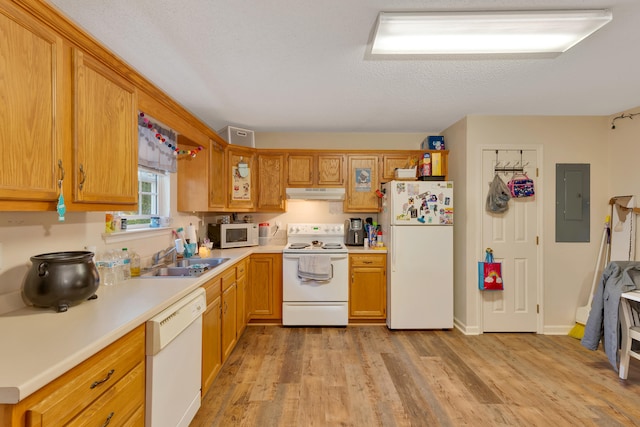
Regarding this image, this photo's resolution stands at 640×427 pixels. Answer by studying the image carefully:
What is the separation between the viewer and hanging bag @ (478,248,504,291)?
306 centimetres

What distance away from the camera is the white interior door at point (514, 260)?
314 cm

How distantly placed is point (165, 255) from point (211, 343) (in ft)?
3.13

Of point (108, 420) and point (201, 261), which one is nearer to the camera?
point (108, 420)

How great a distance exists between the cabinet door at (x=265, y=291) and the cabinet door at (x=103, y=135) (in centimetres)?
180

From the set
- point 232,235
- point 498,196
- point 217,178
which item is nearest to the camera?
point 498,196

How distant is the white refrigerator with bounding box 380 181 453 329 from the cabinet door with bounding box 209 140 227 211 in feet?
6.46

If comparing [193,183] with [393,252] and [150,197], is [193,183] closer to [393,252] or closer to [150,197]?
[150,197]

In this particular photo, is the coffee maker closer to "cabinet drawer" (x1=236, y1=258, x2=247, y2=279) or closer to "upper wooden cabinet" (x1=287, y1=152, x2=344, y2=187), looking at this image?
"upper wooden cabinet" (x1=287, y1=152, x2=344, y2=187)

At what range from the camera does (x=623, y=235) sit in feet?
9.49

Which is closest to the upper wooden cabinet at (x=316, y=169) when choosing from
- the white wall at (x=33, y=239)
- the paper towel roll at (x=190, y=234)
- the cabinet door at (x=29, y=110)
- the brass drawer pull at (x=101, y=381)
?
the paper towel roll at (x=190, y=234)

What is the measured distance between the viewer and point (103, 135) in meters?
1.47

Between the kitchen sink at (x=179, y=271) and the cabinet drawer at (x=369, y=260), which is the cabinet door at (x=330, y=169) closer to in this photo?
the cabinet drawer at (x=369, y=260)

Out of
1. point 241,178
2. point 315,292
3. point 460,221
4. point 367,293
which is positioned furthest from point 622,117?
point 241,178

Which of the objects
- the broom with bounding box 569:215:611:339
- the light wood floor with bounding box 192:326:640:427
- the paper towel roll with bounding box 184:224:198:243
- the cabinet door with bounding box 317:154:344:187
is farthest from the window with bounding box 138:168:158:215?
the broom with bounding box 569:215:611:339
